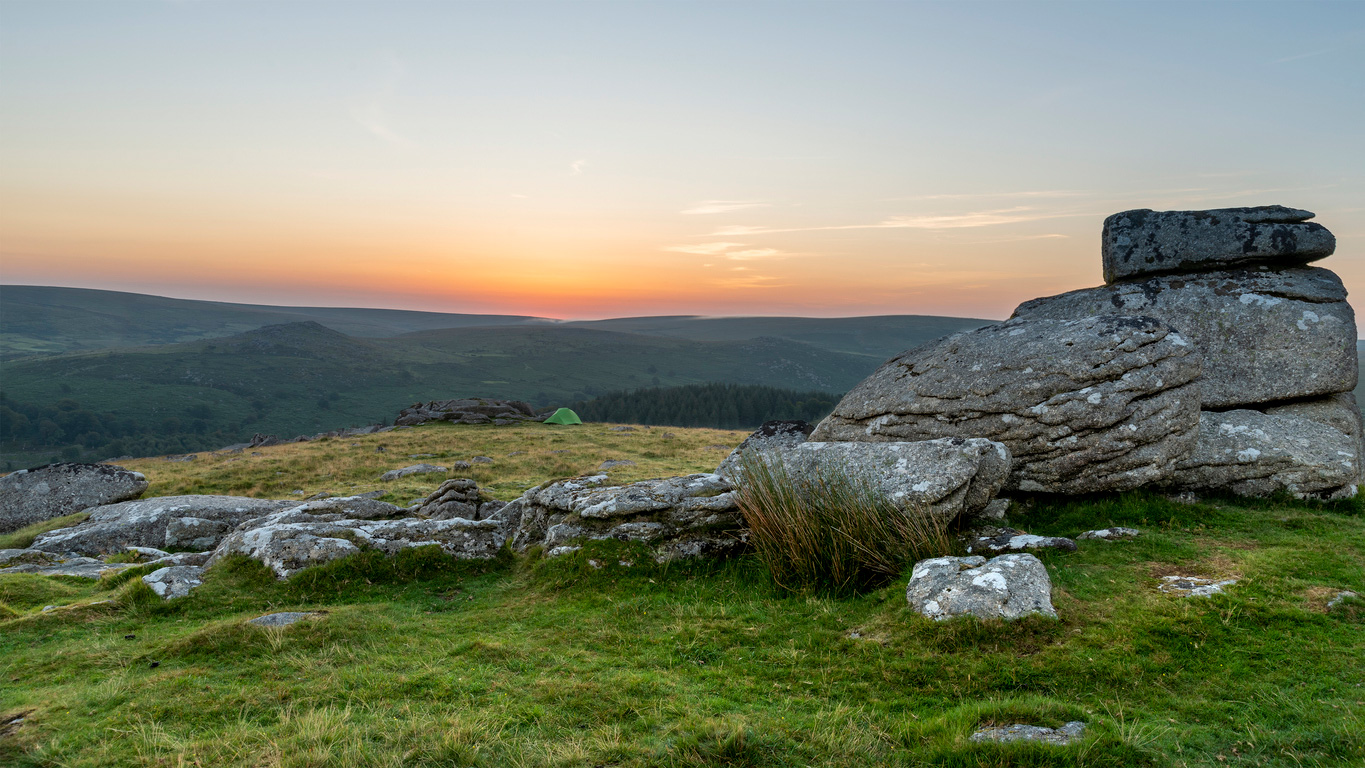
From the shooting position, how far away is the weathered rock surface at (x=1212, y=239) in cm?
1628

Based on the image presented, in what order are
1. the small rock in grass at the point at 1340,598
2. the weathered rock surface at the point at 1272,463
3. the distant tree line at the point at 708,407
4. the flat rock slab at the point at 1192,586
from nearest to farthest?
1. the small rock in grass at the point at 1340,598
2. the flat rock slab at the point at 1192,586
3. the weathered rock surface at the point at 1272,463
4. the distant tree line at the point at 708,407

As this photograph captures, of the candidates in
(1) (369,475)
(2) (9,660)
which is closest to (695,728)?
(2) (9,660)

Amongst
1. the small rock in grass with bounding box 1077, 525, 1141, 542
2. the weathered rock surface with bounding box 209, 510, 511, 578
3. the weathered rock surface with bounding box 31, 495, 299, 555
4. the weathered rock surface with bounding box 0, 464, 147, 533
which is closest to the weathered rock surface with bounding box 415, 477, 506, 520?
the weathered rock surface with bounding box 209, 510, 511, 578

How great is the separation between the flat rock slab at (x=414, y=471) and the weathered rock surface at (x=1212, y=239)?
27177mm

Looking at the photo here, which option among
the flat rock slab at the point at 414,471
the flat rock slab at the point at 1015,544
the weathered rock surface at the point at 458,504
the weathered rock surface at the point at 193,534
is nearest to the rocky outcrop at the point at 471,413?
the flat rock slab at the point at 414,471

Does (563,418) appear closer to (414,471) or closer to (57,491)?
(414,471)

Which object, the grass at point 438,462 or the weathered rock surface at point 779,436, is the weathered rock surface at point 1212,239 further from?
the grass at point 438,462

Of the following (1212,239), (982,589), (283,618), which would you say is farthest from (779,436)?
(1212,239)

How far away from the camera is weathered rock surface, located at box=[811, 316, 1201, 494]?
12.5 meters

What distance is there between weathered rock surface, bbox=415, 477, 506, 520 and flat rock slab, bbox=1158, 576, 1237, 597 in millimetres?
13338

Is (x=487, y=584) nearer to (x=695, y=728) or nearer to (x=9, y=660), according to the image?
(x=9, y=660)

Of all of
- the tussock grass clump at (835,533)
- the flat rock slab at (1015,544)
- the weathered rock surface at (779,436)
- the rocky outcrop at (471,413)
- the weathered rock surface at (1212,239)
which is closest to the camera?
the tussock grass clump at (835,533)

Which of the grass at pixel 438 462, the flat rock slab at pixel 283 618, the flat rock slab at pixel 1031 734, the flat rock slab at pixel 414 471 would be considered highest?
the flat rock slab at pixel 1031 734

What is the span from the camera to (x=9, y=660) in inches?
331
